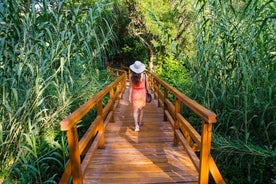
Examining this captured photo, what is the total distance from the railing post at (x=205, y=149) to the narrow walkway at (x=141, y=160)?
540 mm

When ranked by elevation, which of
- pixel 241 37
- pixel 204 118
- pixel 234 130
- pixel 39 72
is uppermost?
pixel 241 37

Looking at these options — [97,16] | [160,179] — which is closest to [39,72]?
[97,16]

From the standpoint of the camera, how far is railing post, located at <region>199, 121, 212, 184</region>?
2031mm

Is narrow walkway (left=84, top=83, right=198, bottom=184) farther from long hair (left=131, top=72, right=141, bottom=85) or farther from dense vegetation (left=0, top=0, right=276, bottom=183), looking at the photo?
long hair (left=131, top=72, right=141, bottom=85)

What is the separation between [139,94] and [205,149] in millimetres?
2593

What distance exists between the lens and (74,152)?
2.11 m

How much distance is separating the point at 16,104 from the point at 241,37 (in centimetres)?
278

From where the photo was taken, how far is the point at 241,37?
3096 mm

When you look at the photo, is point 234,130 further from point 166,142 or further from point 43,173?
point 43,173

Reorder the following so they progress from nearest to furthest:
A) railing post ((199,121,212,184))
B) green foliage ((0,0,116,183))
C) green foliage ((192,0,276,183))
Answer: railing post ((199,121,212,184)) < green foliage ((0,0,116,183)) < green foliage ((192,0,276,183))

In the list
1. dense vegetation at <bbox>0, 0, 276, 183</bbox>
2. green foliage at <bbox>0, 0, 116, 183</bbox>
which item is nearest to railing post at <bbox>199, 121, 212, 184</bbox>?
dense vegetation at <bbox>0, 0, 276, 183</bbox>

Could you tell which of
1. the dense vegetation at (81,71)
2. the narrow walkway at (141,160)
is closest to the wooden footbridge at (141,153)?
the narrow walkway at (141,160)

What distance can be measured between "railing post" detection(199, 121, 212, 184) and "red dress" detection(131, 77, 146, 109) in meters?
2.50

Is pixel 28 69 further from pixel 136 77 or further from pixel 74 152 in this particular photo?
pixel 136 77
